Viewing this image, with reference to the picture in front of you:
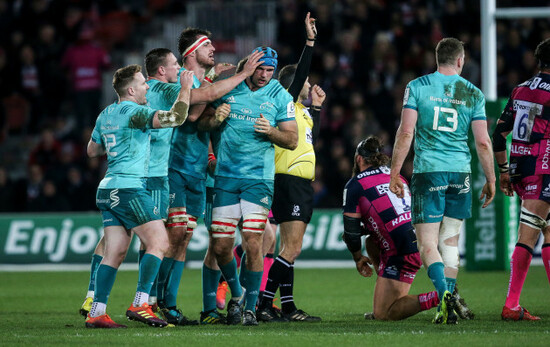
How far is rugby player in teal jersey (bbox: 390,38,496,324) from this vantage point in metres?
8.48

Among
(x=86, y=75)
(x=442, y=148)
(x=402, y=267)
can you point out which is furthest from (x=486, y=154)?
(x=86, y=75)

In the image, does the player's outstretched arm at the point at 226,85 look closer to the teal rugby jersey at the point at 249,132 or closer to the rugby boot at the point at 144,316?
the teal rugby jersey at the point at 249,132

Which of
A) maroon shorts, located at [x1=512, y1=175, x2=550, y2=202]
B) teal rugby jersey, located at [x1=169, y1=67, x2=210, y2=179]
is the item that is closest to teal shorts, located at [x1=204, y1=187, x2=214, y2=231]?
teal rugby jersey, located at [x1=169, y1=67, x2=210, y2=179]

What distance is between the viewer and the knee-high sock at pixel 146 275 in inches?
318

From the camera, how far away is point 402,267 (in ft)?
29.6

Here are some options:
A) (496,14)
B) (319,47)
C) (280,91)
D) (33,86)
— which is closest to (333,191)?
(319,47)

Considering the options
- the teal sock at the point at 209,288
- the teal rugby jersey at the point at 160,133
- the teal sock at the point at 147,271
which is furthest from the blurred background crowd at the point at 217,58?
the teal sock at the point at 147,271

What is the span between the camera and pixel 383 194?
9.02m

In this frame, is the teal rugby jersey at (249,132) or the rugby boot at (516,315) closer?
the teal rugby jersey at (249,132)

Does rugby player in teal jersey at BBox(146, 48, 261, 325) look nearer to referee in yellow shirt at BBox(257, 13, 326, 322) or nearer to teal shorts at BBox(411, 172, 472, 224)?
referee in yellow shirt at BBox(257, 13, 326, 322)

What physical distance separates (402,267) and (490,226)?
5965mm

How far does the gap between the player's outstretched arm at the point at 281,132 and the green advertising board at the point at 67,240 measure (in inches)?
329

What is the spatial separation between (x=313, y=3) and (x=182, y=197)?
42.0 feet

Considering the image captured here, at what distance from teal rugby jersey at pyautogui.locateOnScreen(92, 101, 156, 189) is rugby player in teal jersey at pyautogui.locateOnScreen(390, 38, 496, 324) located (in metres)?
2.26
